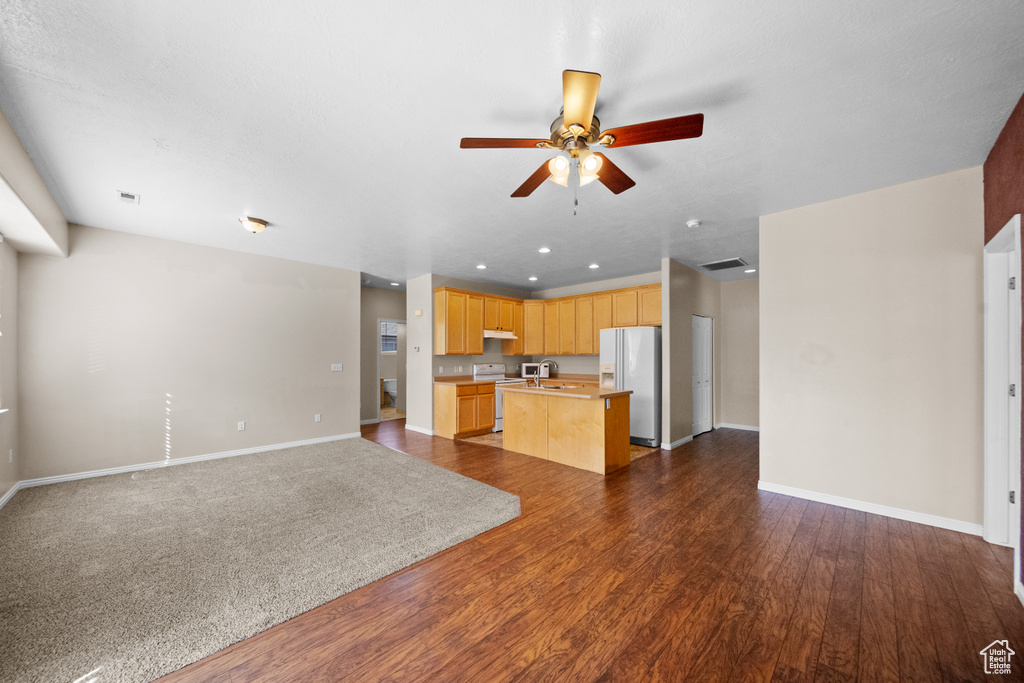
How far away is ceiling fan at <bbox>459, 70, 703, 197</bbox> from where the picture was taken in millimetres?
1625

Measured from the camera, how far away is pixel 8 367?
3.58 m

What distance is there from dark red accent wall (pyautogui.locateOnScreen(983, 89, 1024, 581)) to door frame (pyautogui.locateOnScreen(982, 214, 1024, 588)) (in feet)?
0.62

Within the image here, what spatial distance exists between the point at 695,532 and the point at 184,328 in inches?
238

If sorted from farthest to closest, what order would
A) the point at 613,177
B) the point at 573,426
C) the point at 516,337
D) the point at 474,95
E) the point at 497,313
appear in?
the point at 516,337, the point at 497,313, the point at 573,426, the point at 613,177, the point at 474,95

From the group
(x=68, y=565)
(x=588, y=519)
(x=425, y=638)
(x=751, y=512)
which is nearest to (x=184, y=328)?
(x=68, y=565)

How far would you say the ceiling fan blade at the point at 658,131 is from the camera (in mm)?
1690

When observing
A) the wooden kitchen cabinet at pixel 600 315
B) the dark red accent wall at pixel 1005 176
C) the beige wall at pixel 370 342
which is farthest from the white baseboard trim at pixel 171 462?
the dark red accent wall at pixel 1005 176

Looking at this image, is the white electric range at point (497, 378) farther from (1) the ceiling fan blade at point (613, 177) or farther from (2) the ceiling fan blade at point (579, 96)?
(2) the ceiling fan blade at point (579, 96)

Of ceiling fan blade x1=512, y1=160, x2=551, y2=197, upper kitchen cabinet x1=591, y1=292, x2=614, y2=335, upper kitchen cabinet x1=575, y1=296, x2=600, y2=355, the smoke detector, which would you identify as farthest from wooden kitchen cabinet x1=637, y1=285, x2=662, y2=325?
the smoke detector

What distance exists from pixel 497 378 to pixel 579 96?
18.9 feet

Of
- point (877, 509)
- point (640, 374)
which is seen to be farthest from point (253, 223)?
point (877, 509)

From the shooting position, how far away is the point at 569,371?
24.9ft

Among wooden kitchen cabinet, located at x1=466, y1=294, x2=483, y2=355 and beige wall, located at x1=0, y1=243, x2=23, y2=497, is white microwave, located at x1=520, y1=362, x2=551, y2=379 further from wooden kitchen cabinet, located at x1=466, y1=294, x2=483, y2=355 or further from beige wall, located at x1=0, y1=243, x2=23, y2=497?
beige wall, located at x1=0, y1=243, x2=23, y2=497

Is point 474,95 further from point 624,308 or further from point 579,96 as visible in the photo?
point 624,308
